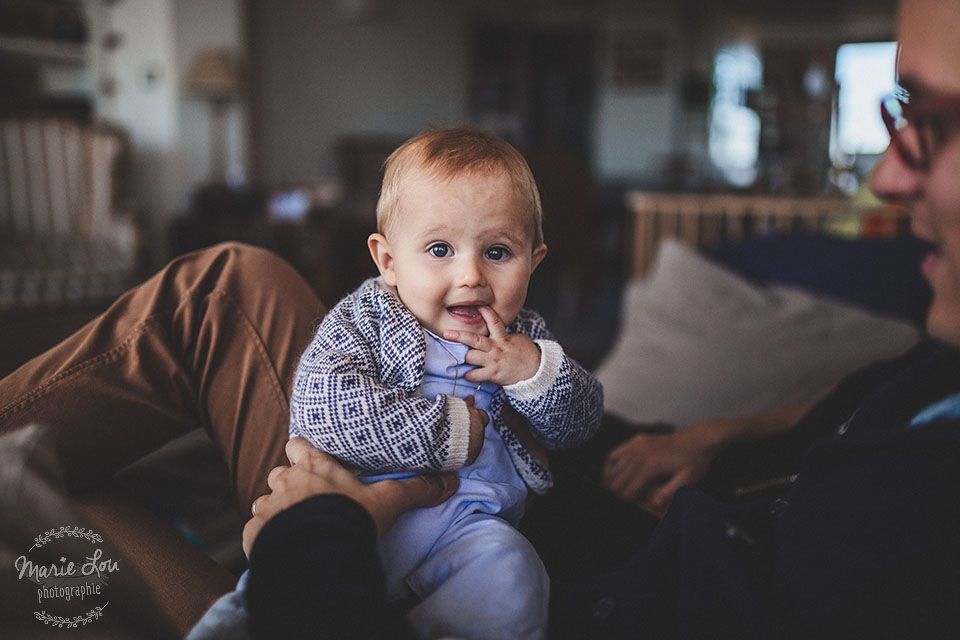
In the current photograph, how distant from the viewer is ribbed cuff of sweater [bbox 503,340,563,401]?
79 centimetres

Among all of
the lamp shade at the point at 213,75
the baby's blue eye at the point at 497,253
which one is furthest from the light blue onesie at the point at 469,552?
the lamp shade at the point at 213,75

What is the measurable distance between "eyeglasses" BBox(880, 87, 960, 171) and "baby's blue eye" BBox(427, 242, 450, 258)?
0.44m

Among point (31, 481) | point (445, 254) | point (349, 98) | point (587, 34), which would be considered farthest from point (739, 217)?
point (587, 34)

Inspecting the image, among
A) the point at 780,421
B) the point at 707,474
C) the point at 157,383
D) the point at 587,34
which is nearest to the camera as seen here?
the point at 157,383

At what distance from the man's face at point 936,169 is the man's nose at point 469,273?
1.30 feet

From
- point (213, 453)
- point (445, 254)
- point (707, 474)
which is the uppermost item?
point (445, 254)

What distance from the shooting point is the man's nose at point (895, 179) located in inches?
24.9

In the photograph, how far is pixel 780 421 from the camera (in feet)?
3.82

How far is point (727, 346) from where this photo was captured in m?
1.99

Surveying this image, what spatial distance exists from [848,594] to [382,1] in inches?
308

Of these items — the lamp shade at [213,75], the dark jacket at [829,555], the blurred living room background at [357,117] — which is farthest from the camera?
the lamp shade at [213,75]

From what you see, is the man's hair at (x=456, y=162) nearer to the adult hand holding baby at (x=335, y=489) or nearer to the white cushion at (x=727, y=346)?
the adult hand holding baby at (x=335, y=489)

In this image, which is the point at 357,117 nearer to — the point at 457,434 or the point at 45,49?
the point at 45,49

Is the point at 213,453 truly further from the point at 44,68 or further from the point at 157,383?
the point at 44,68
